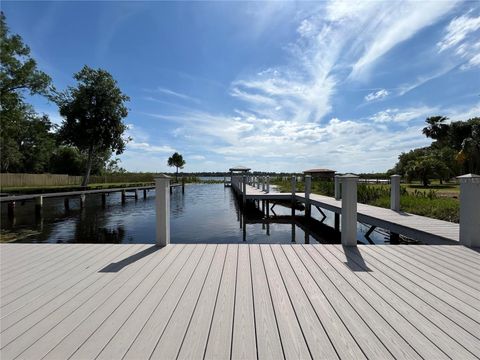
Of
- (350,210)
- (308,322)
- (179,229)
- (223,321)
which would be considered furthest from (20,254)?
(179,229)

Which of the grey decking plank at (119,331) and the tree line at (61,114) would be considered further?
the tree line at (61,114)

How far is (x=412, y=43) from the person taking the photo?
27.9 feet

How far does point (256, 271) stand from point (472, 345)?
5.69ft

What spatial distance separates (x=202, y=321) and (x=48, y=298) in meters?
1.43

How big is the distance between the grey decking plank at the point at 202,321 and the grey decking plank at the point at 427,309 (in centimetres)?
143

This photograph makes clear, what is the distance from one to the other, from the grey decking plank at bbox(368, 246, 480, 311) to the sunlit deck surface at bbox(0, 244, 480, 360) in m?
0.01

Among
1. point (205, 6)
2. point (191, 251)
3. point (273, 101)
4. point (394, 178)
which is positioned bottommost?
point (191, 251)

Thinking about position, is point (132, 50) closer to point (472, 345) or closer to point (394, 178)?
point (394, 178)

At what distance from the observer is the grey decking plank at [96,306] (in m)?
1.56

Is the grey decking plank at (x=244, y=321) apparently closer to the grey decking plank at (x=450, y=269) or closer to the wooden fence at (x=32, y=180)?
the grey decking plank at (x=450, y=269)

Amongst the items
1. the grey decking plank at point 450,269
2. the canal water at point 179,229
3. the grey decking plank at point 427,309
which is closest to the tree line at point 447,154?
the canal water at point 179,229

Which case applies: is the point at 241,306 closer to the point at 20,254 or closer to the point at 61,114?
the point at 20,254

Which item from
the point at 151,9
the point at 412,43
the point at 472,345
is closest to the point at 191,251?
the point at 472,345

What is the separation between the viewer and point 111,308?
2.00m
